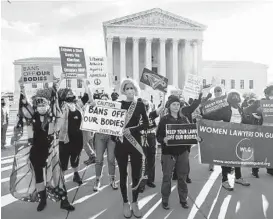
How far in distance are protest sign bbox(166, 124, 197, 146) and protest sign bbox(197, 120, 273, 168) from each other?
1.65 feet

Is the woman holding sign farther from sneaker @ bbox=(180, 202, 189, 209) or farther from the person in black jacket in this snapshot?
sneaker @ bbox=(180, 202, 189, 209)

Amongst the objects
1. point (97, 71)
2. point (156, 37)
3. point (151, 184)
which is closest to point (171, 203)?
point (151, 184)

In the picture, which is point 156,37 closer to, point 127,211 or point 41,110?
point 41,110

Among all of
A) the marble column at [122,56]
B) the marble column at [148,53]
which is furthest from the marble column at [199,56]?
the marble column at [122,56]

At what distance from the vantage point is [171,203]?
479 centimetres

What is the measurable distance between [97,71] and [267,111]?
4309 millimetres

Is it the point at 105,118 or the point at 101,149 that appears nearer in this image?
the point at 105,118

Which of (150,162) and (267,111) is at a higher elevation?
(267,111)

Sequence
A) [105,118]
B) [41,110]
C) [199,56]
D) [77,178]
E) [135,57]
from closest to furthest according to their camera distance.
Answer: [41,110], [105,118], [77,178], [135,57], [199,56]

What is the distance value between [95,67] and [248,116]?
4040 millimetres

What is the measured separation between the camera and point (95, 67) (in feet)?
25.5

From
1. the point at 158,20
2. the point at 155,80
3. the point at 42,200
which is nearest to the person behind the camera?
the point at 42,200

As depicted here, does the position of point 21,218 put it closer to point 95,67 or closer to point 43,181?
point 43,181

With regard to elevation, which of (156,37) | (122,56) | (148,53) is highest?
(156,37)
